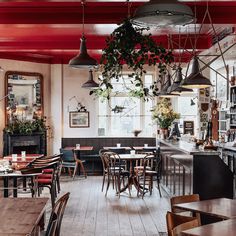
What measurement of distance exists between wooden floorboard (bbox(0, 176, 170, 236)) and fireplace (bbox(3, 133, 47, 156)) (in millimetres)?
2596

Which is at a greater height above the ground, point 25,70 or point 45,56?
point 45,56

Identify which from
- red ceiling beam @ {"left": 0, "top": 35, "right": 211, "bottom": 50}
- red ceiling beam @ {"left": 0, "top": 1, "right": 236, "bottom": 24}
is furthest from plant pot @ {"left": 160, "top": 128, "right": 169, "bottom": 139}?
red ceiling beam @ {"left": 0, "top": 1, "right": 236, "bottom": 24}

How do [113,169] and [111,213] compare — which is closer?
[111,213]

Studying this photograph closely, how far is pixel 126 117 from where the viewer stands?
1408cm

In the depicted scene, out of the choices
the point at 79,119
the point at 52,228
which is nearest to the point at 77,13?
the point at 52,228

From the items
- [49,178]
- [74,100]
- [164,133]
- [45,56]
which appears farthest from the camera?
[74,100]

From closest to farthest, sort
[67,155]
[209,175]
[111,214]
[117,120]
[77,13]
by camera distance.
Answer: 1. [209,175]
2. [111,214]
3. [77,13]
4. [67,155]
5. [117,120]

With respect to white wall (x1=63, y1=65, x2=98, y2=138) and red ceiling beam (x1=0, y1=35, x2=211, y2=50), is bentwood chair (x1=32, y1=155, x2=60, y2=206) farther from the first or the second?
white wall (x1=63, y1=65, x2=98, y2=138)

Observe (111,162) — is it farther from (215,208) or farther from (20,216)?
(20,216)

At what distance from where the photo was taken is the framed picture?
13.7 metres

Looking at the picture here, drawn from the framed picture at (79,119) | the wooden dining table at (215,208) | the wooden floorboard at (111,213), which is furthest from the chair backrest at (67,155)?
the wooden dining table at (215,208)

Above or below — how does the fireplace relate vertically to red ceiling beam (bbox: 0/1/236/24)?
below

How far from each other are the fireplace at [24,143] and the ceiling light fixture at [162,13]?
9631 mm

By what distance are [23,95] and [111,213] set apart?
21.0ft
